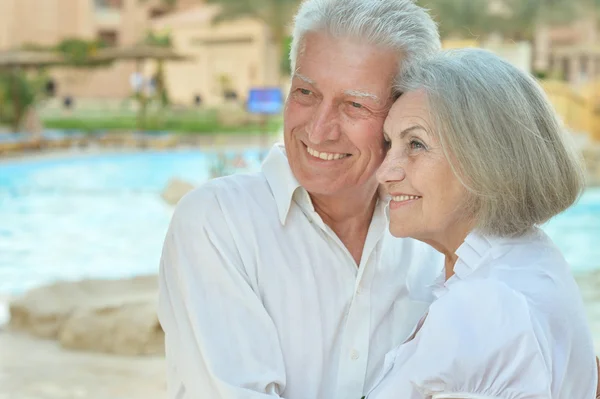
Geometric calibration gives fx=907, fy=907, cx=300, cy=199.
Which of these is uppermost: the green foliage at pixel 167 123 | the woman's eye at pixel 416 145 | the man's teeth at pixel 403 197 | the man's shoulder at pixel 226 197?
the woman's eye at pixel 416 145

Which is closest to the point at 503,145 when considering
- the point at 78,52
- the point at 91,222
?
the point at 91,222

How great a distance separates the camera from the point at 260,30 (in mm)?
31578

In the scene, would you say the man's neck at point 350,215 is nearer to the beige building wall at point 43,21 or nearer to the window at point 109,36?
the beige building wall at point 43,21

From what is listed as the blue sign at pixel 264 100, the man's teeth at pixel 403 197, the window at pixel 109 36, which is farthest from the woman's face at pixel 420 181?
the window at pixel 109 36

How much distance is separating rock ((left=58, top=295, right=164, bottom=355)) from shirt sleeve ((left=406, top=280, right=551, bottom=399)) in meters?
4.30

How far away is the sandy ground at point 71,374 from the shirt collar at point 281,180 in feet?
10.2

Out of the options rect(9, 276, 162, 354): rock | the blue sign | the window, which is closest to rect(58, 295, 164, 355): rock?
rect(9, 276, 162, 354): rock

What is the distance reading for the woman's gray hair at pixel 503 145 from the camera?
140cm

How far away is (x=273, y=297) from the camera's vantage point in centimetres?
174

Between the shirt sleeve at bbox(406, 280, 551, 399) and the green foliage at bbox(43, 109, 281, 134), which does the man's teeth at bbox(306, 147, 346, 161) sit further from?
the green foliage at bbox(43, 109, 281, 134)

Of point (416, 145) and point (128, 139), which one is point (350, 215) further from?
point (128, 139)

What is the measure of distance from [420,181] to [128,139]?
20.2 metres

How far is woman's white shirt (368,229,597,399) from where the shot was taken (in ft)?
4.03

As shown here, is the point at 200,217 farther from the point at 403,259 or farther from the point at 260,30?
the point at 260,30
